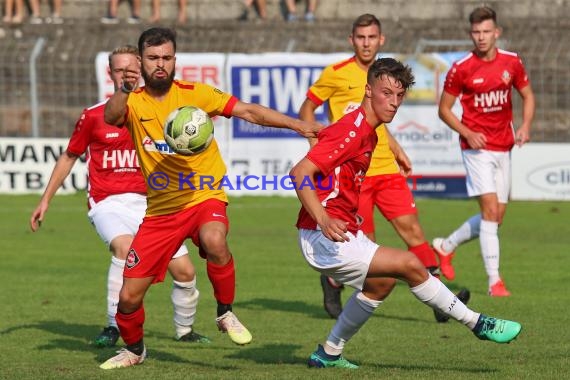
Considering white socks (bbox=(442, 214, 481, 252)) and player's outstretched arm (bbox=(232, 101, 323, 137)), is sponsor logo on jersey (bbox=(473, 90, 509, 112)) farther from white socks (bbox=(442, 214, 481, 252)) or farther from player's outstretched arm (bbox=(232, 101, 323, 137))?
player's outstretched arm (bbox=(232, 101, 323, 137))

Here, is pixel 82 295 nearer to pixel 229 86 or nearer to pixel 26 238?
pixel 26 238

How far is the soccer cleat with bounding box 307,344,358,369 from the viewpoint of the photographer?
836 centimetres

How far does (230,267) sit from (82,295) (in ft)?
14.9

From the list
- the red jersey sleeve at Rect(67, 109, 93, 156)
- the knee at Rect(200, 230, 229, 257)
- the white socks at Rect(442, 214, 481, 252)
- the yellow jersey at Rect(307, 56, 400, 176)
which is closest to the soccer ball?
the knee at Rect(200, 230, 229, 257)

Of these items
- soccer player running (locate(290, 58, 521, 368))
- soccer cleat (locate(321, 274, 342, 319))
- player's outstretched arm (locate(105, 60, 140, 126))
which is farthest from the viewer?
soccer cleat (locate(321, 274, 342, 319))

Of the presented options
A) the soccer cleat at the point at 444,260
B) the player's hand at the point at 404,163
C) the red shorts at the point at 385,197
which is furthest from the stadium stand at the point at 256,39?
the player's hand at the point at 404,163

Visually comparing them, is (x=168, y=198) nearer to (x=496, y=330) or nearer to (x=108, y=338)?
(x=108, y=338)

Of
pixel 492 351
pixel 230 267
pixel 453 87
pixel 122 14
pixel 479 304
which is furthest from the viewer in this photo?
pixel 122 14

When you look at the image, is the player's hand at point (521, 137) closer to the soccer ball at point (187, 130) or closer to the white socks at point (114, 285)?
the white socks at point (114, 285)

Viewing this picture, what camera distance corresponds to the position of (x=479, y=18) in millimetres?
11867

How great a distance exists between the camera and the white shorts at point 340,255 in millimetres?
7828

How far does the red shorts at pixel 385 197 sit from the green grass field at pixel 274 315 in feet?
3.07

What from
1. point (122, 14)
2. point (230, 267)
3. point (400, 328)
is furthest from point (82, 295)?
point (122, 14)

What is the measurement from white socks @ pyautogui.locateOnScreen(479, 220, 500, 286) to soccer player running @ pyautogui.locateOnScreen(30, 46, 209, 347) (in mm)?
3449
